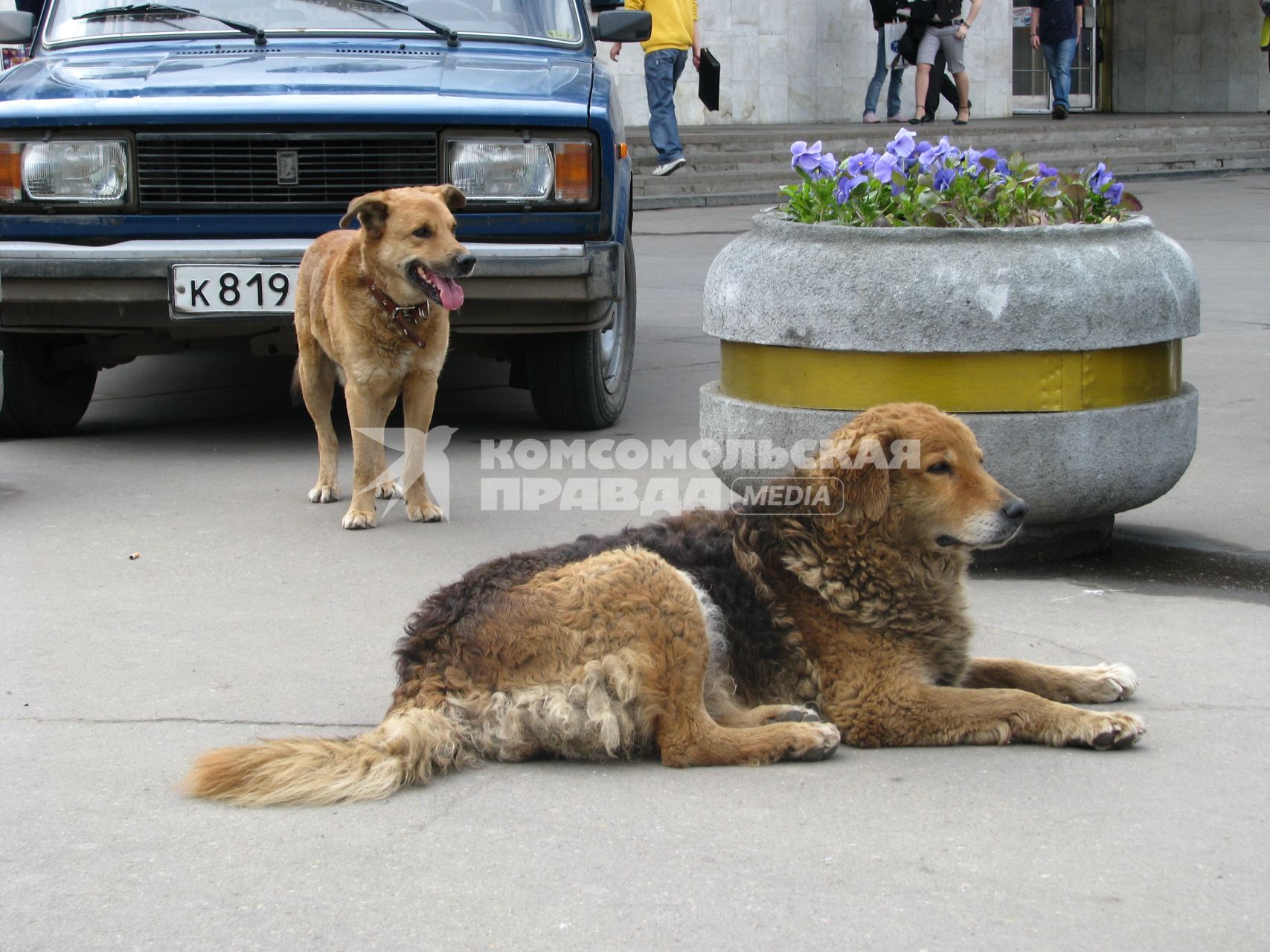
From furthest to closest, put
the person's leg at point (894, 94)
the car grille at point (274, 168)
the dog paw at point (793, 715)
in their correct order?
the person's leg at point (894, 94) → the car grille at point (274, 168) → the dog paw at point (793, 715)

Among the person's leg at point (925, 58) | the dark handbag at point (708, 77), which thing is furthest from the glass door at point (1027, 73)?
the dark handbag at point (708, 77)

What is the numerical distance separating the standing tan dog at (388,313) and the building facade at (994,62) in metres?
15.9

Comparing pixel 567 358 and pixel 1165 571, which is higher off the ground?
pixel 567 358

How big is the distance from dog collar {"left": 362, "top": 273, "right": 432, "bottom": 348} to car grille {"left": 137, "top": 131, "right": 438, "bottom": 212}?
984 mm

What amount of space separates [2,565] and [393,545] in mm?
1467

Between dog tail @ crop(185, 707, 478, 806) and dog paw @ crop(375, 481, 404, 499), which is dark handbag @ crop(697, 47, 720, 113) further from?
dog tail @ crop(185, 707, 478, 806)

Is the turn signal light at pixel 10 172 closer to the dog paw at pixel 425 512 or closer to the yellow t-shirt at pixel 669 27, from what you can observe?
the dog paw at pixel 425 512

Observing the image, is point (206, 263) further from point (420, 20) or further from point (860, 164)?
point (860, 164)

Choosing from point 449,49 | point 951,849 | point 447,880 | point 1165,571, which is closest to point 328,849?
point 447,880

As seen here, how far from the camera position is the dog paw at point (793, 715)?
13.2 ft

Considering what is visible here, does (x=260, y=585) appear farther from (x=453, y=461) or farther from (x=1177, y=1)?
(x=1177, y=1)

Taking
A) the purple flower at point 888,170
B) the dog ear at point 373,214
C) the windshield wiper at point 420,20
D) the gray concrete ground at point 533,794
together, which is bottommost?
the gray concrete ground at point 533,794

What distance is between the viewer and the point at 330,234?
22.4ft

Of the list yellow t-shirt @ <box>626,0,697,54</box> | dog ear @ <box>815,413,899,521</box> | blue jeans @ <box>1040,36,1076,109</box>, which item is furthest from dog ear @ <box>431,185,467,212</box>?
blue jeans @ <box>1040,36,1076,109</box>
